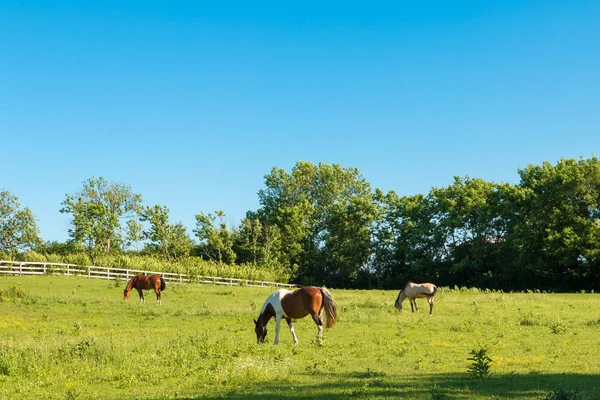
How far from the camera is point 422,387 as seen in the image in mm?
11508

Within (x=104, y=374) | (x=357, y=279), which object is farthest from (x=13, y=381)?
(x=357, y=279)

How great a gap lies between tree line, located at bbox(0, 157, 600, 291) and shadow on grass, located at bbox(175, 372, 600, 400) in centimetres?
4482

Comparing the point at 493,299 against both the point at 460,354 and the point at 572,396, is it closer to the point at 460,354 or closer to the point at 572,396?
the point at 460,354

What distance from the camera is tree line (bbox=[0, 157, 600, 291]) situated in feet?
185

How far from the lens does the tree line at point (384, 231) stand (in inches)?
2218

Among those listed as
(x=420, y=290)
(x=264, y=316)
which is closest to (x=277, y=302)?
(x=264, y=316)

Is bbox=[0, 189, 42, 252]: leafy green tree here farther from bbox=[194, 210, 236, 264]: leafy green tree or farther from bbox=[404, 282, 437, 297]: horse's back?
bbox=[404, 282, 437, 297]: horse's back

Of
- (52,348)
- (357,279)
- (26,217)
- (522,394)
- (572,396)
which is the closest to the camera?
(572,396)

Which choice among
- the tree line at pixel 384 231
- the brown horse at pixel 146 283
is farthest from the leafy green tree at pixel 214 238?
the brown horse at pixel 146 283

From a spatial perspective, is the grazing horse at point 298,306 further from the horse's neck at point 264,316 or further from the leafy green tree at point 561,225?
the leafy green tree at point 561,225

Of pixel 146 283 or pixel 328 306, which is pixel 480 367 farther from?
pixel 146 283

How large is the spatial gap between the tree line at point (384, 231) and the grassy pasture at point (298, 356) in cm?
3134

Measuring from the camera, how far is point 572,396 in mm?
9070

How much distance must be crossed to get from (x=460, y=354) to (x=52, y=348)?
10.4 meters
